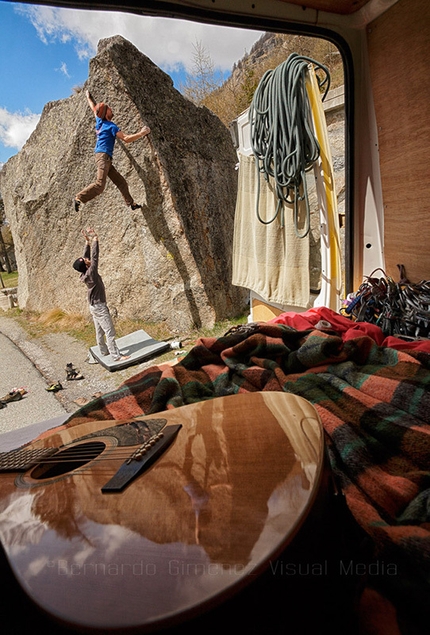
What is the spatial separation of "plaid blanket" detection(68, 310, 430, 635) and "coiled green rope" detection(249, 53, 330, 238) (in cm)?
133

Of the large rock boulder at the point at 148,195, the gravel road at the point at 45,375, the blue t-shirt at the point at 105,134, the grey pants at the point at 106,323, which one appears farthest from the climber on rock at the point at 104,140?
the gravel road at the point at 45,375

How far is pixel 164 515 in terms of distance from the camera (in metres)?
0.62

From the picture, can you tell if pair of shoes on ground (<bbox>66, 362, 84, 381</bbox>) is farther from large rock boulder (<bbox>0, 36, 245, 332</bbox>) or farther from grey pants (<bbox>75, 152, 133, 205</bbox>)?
grey pants (<bbox>75, 152, 133, 205</bbox>)

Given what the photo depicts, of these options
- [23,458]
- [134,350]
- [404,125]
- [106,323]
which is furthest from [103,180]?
[23,458]

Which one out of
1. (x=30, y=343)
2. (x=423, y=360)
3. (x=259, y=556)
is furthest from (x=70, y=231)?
(x=259, y=556)

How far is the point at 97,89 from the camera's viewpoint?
4711 millimetres

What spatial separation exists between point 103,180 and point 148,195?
619 mm

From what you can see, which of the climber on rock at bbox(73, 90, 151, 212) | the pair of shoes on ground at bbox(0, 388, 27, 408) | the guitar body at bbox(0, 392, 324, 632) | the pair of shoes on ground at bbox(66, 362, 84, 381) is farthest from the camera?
the climber on rock at bbox(73, 90, 151, 212)

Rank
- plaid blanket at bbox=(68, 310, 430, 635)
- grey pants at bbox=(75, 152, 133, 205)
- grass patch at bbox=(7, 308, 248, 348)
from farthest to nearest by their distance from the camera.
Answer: grass patch at bbox=(7, 308, 248, 348)
grey pants at bbox=(75, 152, 133, 205)
plaid blanket at bbox=(68, 310, 430, 635)

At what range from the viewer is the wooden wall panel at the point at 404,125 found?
195cm

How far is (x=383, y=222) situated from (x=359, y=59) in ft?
3.53

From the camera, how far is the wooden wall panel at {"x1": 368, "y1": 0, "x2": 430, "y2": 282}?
1.95m

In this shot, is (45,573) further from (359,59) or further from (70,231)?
(70,231)

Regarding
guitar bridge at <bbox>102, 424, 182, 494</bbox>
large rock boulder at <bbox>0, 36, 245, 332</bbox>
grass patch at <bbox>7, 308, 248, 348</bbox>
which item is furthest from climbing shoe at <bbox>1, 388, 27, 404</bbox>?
guitar bridge at <bbox>102, 424, 182, 494</bbox>
